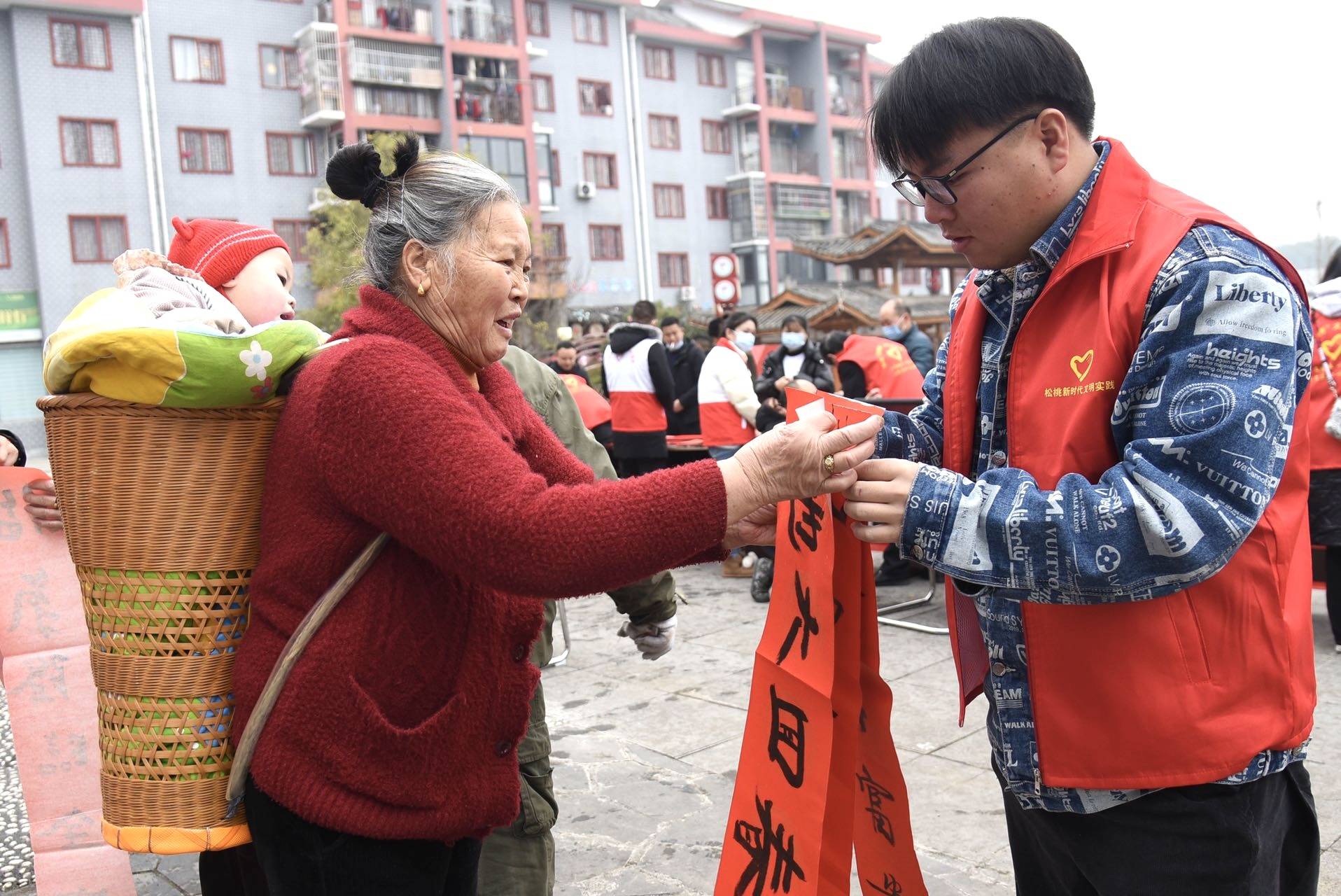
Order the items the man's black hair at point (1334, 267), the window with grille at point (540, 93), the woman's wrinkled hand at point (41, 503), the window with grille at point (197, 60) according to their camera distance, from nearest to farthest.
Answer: the woman's wrinkled hand at point (41, 503), the man's black hair at point (1334, 267), the window with grille at point (197, 60), the window with grille at point (540, 93)

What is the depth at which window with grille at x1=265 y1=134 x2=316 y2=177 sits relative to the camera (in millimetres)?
29781

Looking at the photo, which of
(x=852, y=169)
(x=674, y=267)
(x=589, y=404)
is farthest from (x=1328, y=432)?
(x=852, y=169)

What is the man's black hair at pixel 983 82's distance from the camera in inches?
57.6

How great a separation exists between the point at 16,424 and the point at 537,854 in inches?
1151

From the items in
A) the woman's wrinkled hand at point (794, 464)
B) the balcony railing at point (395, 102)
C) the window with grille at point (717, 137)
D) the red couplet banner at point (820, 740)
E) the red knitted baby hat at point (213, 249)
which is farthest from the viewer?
the window with grille at point (717, 137)

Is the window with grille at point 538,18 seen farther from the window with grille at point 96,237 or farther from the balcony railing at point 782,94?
the window with grille at point 96,237

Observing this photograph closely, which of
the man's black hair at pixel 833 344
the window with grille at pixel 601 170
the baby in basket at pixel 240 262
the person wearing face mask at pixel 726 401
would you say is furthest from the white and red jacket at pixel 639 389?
the window with grille at pixel 601 170

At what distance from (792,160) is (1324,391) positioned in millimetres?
36534

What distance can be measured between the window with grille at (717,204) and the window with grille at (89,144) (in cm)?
1864

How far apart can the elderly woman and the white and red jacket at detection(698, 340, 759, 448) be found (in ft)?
19.5

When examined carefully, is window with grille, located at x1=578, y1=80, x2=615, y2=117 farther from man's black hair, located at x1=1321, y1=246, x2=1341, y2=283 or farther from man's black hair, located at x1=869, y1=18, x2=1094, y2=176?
man's black hair, located at x1=869, y1=18, x2=1094, y2=176

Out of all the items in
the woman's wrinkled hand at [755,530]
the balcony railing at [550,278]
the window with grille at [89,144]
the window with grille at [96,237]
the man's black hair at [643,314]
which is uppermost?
the window with grille at [89,144]

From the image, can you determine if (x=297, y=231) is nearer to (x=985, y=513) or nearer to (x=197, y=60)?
(x=197, y=60)

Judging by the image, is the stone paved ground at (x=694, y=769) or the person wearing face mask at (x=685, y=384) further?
the person wearing face mask at (x=685, y=384)
